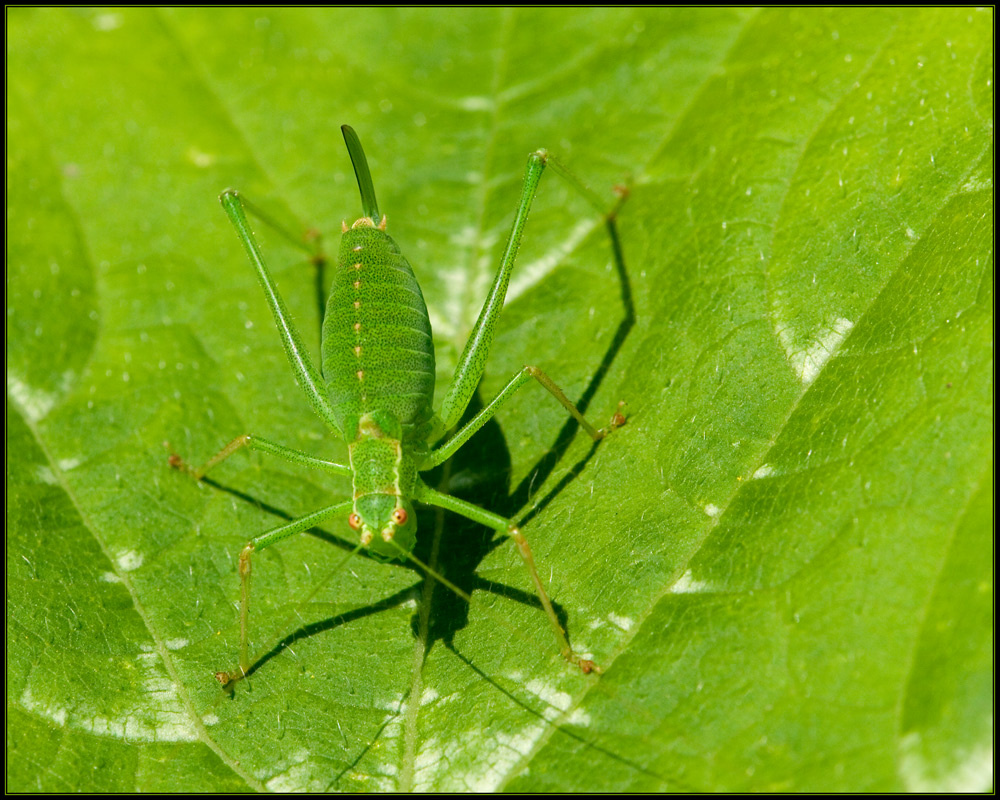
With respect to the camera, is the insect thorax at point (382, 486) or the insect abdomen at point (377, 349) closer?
the insect thorax at point (382, 486)

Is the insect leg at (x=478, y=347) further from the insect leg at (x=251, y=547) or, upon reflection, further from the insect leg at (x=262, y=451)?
the insect leg at (x=251, y=547)

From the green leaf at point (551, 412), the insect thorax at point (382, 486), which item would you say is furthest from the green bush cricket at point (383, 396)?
the green leaf at point (551, 412)

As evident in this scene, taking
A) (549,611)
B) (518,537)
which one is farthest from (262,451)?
(549,611)

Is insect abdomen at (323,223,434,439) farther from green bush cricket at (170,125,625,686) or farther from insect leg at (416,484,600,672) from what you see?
insect leg at (416,484,600,672)

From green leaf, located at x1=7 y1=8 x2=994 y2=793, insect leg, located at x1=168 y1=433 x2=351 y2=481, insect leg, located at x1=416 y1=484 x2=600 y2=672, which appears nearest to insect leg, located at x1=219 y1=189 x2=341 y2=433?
insect leg, located at x1=168 y1=433 x2=351 y2=481

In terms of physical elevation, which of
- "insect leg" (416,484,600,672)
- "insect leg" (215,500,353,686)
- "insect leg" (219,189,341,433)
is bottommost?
"insect leg" (215,500,353,686)

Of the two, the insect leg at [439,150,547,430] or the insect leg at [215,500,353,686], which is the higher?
the insect leg at [439,150,547,430]

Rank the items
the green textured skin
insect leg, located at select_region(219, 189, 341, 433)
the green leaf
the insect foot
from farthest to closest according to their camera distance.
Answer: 1. insect leg, located at select_region(219, 189, 341, 433)
2. the green textured skin
3. the insect foot
4. the green leaf

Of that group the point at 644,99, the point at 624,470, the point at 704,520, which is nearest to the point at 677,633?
the point at 704,520
